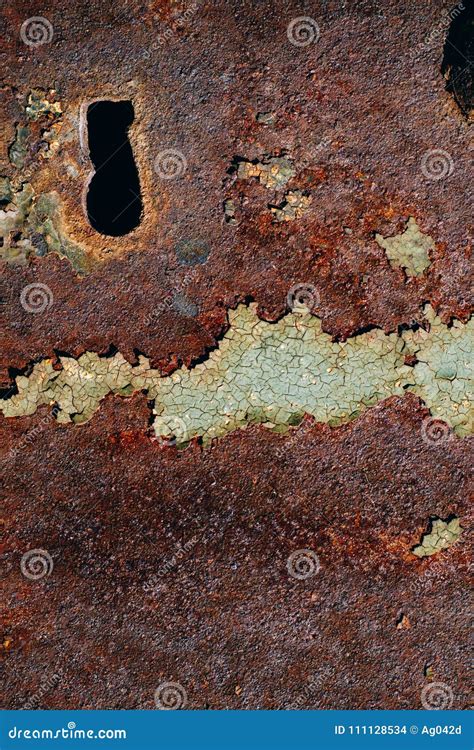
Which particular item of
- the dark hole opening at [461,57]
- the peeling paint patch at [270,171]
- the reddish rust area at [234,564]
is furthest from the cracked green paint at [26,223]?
the dark hole opening at [461,57]

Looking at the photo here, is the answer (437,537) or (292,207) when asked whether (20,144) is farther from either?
(437,537)

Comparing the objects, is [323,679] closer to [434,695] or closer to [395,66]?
[434,695]

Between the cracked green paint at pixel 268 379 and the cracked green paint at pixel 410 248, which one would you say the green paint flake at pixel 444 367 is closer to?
the cracked green paint at pixel 268 379

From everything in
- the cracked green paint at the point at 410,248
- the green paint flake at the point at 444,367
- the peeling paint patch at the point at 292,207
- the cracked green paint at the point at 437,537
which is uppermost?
the peeling paint patch at the point at 292,207

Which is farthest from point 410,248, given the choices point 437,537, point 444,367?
point 437,537

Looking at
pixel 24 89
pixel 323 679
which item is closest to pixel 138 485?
pixel 323 679
